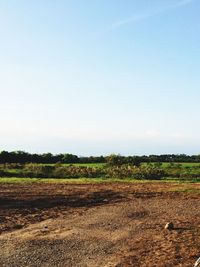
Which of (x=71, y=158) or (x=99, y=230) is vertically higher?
(x=71, y=158)

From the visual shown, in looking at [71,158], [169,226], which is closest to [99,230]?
[169,226]

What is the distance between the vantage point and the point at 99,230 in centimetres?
1752

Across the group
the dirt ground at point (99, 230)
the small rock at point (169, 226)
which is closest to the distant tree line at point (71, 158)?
the dirt ground at point (99, 230)

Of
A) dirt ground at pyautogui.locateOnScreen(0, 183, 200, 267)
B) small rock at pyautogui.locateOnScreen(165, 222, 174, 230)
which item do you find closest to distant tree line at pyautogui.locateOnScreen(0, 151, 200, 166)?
dirt ground at pyautogui.locateOnScreen(0, 183, 200, 267)

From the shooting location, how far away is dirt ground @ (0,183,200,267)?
1350 cm

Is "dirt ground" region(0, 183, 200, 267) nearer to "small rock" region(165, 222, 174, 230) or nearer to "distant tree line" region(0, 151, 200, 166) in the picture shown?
"small rock" region(165, 222, 174, 230)

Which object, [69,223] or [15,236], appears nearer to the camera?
[15,236]

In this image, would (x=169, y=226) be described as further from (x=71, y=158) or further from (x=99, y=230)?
(x=71, y=158)

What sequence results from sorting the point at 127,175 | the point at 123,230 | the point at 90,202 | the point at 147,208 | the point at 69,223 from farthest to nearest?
the point at 127,175 < the point at 90,202 < the point at 147,208 < the point at 69,223 < the point at 123,230

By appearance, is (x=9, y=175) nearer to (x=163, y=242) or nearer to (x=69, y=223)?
(x=69, y=223)

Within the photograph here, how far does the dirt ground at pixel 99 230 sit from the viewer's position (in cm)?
1350

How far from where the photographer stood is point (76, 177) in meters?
46.0

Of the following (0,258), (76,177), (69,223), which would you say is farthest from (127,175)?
(0,258)

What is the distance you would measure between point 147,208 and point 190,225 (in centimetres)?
470
